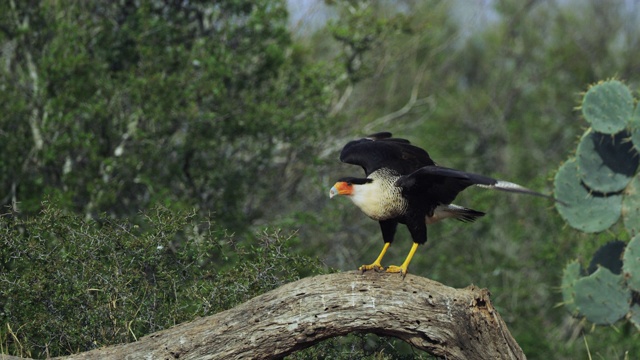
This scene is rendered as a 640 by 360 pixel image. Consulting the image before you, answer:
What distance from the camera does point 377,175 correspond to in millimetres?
7160

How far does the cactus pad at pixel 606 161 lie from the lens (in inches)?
368

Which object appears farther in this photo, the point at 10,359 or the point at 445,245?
the point at 445,245

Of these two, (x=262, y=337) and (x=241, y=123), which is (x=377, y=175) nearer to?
(x=262, y=337)

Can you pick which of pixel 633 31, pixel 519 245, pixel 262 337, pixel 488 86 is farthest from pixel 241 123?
pixel 633 31

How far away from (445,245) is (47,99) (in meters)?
7.45

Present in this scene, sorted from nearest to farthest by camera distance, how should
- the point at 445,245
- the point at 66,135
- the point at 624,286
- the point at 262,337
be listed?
1. the point at 262,337
2. the point at 624,286
3. the point at 66,135
4. the point at 445,245

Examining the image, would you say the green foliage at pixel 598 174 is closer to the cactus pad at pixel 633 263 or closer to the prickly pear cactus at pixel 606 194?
the prickly pear cactus at pixel 606 194

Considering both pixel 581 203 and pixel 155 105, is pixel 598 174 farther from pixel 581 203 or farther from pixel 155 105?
pixel 155 105

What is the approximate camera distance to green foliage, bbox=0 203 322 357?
678 cm

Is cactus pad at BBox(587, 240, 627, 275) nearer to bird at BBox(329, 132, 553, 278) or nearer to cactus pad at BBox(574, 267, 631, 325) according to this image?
cactus pad at BBox(574, 267, 631, 325)

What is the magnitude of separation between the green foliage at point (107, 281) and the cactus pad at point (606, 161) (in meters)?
3.30

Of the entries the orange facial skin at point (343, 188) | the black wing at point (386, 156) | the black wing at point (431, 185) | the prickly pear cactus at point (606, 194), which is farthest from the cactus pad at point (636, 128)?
the orange facial skin at point (343, 188)

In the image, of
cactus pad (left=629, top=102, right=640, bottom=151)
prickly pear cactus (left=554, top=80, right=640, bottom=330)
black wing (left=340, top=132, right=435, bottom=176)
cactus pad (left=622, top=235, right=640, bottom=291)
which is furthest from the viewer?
prickly pear cactus (left=554, top=80, right=640, bottom=330)

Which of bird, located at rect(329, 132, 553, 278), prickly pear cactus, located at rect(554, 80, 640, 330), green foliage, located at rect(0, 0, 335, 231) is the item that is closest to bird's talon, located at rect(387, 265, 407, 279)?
bird, located at rect(329, 132, 553, 278)
